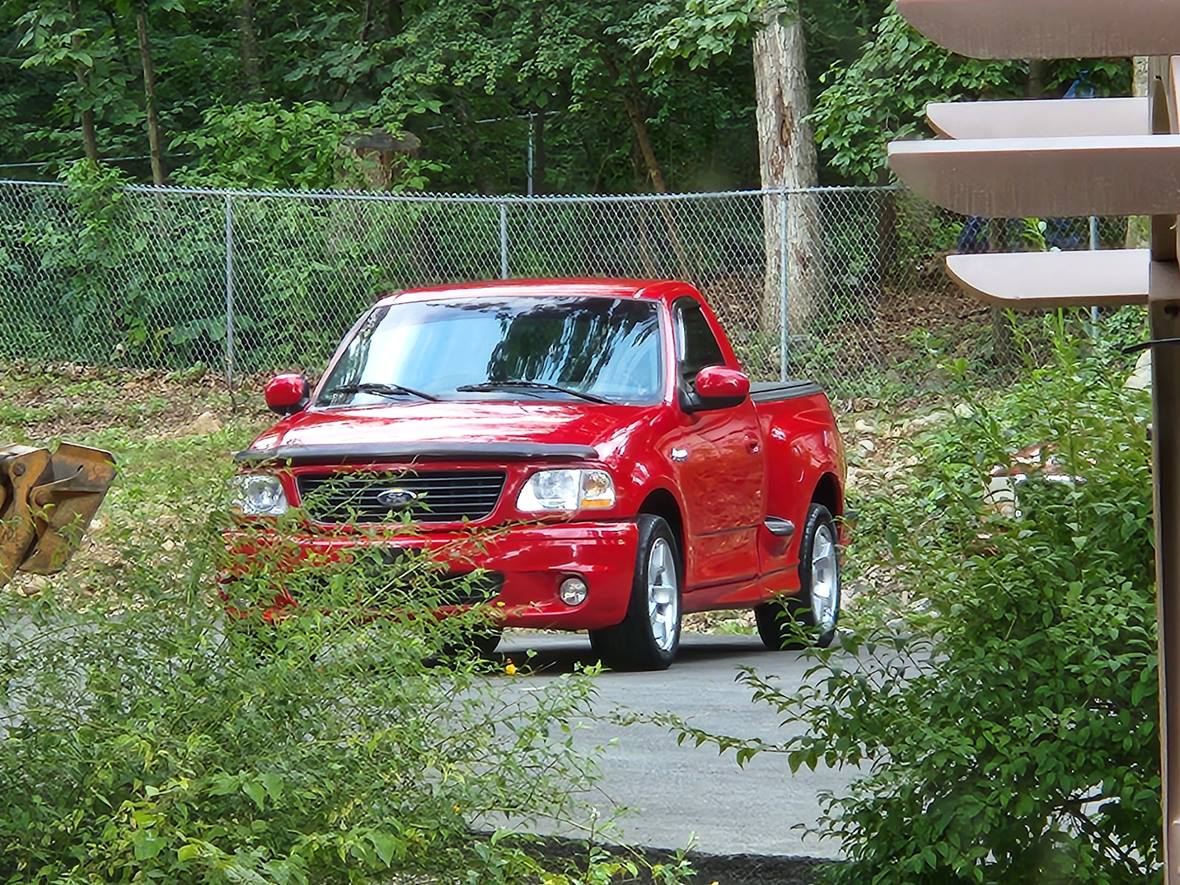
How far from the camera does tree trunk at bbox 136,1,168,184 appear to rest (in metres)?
24.5

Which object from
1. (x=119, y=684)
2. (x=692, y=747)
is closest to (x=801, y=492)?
(x=692, y=747)

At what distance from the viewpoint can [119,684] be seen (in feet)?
14.0

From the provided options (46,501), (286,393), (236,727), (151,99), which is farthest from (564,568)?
(151,99)

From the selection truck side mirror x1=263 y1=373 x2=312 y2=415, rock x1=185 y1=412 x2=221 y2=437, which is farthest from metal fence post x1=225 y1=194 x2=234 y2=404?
truck side mirror x1=263 y1=373 x2=312 y2=415

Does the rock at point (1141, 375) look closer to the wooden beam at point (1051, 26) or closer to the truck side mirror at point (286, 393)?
the wooden beam at point (1051, 26)

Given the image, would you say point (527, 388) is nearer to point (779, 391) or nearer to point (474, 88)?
point (779, 391)

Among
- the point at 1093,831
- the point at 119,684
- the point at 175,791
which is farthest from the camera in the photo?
the point at 1093,831

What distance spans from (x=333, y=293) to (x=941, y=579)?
15772 millimetres

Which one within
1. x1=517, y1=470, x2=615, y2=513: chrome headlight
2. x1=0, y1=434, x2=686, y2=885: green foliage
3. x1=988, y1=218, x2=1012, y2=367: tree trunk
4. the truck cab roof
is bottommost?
x1=988, y1=218, x2=1012, y2=367: tree trunk

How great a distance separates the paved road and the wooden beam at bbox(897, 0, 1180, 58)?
201cm

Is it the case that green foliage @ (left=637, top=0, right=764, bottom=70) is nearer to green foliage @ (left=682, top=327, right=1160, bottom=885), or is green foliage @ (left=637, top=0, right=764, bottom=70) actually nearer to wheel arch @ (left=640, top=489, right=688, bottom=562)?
wheel arch @ (left=640, top=489, right=688, bottom=562)

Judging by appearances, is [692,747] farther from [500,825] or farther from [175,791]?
[175,791]

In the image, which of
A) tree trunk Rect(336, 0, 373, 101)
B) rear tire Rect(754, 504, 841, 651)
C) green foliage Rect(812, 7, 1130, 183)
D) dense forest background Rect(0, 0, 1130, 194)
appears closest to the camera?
rear tire Rect(754, 504, 841, 651)

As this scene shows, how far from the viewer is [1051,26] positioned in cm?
286
